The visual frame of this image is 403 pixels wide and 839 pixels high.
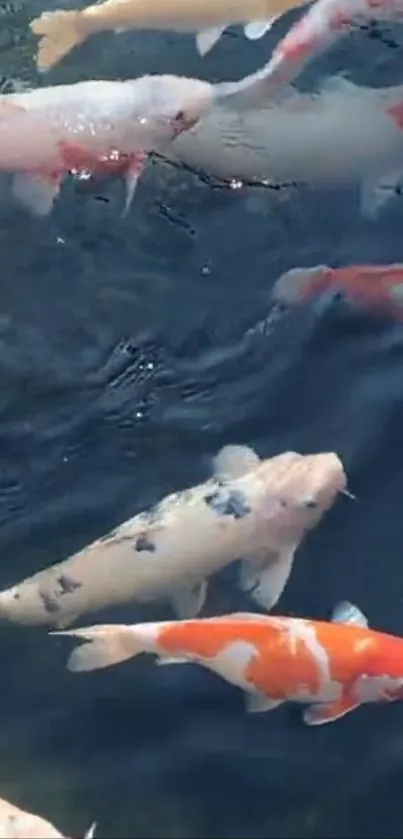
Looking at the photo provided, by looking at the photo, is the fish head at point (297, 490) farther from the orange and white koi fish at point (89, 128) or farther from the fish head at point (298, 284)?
the orange and white koi fish at point (89, 128)

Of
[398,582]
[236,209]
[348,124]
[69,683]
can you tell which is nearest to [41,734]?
[69,683]

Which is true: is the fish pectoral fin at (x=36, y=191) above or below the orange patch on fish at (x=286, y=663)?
above

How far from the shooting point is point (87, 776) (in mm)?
5008

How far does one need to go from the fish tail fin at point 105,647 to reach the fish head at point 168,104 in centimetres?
241

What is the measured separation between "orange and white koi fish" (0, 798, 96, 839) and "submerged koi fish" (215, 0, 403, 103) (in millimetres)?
3370

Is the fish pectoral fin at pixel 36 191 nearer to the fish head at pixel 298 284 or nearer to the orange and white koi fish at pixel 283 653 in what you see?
the fish head at pixel 298 284

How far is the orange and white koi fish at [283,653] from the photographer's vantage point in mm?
4809

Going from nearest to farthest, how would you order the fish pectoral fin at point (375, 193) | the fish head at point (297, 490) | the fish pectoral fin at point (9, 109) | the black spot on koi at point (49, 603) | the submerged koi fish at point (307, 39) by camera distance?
the black spot on koi at point (49, 603), the fish head at point (297, 490), the fish pectoral fin at point (9, 109), the fish pectoral fin at point (375, 193), the submerged koi fish at point (307, 39)

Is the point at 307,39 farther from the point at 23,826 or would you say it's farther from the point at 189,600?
the point at 23,826

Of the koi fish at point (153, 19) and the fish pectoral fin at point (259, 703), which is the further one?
the koi fish at point (153, 19)

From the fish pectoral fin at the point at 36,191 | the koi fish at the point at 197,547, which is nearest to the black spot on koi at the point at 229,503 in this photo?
the koi fish at the point at 197,547

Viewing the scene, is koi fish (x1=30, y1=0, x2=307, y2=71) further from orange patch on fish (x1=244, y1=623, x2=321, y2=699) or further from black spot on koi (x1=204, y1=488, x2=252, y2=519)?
orange patch on fish (x1=244, y1=623, x2=321, y2=699)

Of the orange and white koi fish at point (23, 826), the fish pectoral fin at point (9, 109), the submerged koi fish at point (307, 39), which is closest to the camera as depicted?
the orange and white koi fish at point (23, 826)

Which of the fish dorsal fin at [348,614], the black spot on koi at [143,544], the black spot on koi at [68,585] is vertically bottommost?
the fish dorsal fin at [348,614]
